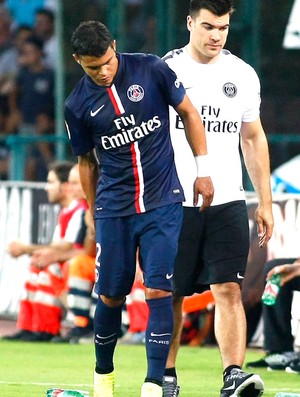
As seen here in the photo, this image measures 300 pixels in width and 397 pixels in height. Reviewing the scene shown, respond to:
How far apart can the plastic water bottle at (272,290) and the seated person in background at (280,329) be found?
0.09 metres

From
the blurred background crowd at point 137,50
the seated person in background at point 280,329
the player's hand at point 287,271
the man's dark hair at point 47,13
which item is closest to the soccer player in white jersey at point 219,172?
the player's hand at point 287,271

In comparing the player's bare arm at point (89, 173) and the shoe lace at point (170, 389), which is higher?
the player's bare arm at point (89, 173)

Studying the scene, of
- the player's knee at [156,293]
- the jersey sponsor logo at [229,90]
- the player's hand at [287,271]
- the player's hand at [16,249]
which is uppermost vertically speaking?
the jersey sponsor logo at [229,90]

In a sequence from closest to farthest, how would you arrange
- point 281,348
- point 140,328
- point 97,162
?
point 97,162
point 281,348
point 140,328

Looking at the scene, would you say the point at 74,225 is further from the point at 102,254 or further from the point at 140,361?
the point at 102,254

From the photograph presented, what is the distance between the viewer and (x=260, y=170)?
848 centimetres

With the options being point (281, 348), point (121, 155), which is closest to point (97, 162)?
point (121, 155)

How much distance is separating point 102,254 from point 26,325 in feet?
16.3

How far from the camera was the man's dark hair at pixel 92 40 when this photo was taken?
24.8ft

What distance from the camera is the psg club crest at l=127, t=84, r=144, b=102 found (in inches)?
307

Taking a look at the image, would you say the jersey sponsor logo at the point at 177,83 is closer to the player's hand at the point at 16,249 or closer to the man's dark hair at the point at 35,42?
the player's hand at the point at 16,249

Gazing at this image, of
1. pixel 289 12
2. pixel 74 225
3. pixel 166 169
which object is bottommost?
pixel 74 225

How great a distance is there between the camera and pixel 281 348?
10.6m

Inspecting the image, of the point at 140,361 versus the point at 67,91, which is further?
the point at 67,91
